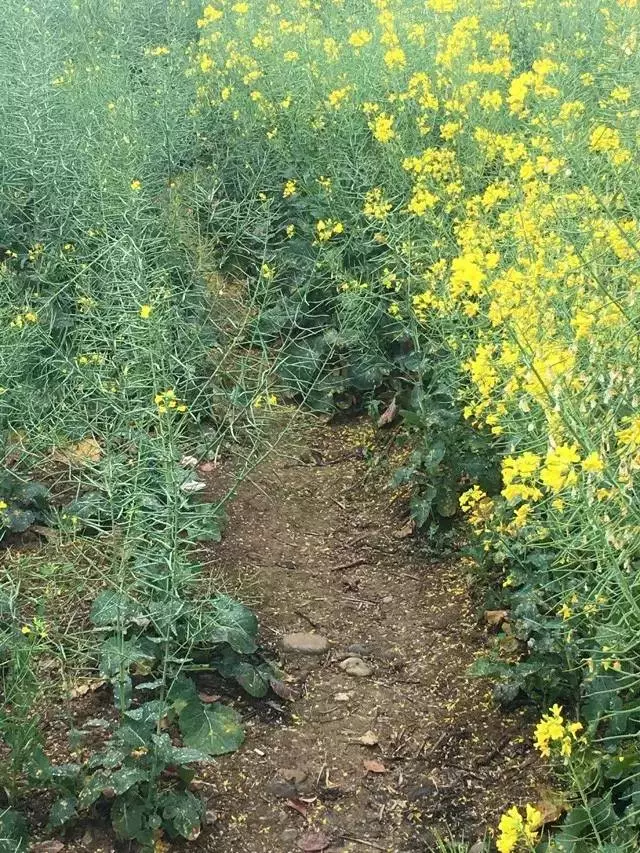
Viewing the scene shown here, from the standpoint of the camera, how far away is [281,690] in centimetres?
306

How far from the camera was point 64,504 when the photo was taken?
3.62 metres

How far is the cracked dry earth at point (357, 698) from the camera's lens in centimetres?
266

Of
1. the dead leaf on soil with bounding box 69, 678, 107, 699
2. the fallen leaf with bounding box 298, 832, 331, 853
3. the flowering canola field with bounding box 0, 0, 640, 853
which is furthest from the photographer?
the dead leaf on soil with bounding box 69, 678, 107, 699

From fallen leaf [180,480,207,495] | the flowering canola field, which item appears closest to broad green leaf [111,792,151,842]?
the flowering canola field

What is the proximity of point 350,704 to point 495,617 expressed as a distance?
1.95 feet

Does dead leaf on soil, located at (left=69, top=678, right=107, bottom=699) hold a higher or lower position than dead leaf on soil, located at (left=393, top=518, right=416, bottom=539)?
higher

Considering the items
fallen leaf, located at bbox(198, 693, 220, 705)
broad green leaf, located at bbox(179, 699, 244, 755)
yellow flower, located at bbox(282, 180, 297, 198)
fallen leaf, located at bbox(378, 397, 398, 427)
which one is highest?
yellow flower, located at bbox(282, 180, 297, 198)

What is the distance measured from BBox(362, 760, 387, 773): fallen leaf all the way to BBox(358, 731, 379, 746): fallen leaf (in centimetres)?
7

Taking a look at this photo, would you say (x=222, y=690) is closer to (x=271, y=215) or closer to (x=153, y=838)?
(x=153, y=838)

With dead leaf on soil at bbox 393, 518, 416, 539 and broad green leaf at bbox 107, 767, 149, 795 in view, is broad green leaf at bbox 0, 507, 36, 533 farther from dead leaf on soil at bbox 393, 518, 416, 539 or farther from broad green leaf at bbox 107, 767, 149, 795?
dead leaf on soil at bbox 393, 518, 416, 539

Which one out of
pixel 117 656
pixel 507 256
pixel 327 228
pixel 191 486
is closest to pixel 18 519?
pixel 191 486

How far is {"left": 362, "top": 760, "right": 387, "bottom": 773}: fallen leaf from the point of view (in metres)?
2.83

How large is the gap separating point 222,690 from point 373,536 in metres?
1.09

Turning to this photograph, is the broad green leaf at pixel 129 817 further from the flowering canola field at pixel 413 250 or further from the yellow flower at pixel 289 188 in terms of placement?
the yellow flower at pixel 289 188
